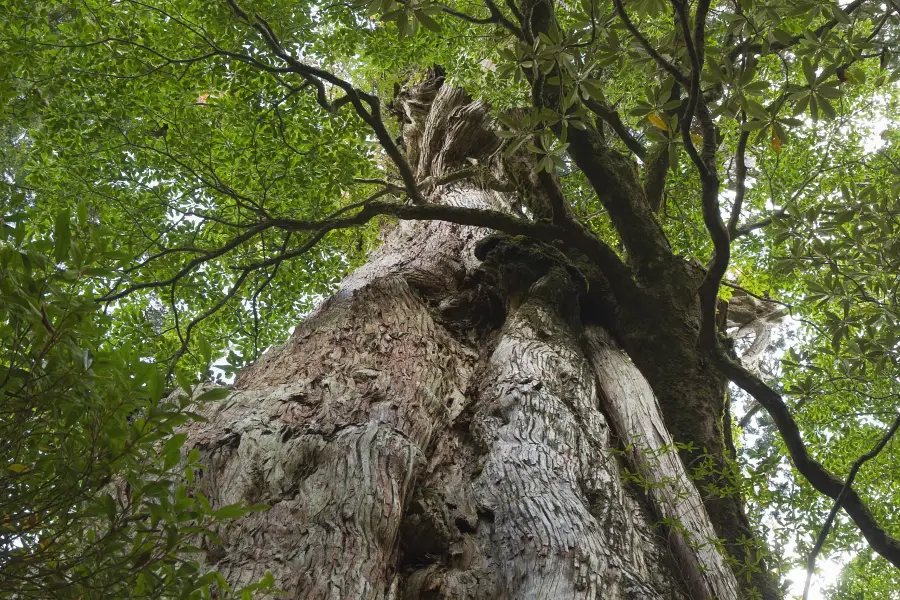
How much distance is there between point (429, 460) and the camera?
3.39 meters

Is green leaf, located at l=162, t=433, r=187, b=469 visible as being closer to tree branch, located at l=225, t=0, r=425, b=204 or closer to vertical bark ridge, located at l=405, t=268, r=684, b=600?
vertical bark ridge, located at l=405, t=268, r=684, b=600

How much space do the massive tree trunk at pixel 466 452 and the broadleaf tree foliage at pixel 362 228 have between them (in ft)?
0.31

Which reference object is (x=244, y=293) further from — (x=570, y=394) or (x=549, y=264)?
(x=570, y=394)

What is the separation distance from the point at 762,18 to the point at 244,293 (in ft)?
14.9

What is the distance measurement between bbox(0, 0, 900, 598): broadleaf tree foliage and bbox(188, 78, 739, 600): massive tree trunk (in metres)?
0.09

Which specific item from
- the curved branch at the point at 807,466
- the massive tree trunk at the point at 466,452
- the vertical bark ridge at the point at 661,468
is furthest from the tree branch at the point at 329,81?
the curved branch at the point at 807,466

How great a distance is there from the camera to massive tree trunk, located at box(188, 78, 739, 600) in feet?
8.10

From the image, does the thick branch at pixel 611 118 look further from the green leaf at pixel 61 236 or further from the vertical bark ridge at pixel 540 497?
the green leaf at pixel 61 236

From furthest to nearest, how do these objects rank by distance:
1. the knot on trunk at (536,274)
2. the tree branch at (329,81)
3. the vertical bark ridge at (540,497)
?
the knot on trunk at (536,274) < the tree branch at (329,81) < the vertical bark ridge at (540,497)

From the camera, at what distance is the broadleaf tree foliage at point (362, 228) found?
146 cm

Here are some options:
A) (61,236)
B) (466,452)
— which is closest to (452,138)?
(466,452)

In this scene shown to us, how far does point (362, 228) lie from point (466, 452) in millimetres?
5045

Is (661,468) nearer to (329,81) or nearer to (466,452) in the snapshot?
(466,452)

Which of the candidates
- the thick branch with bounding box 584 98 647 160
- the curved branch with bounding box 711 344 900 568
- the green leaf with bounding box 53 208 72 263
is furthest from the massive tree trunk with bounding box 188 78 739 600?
the green leaf with bounding box 53 208 72 263
